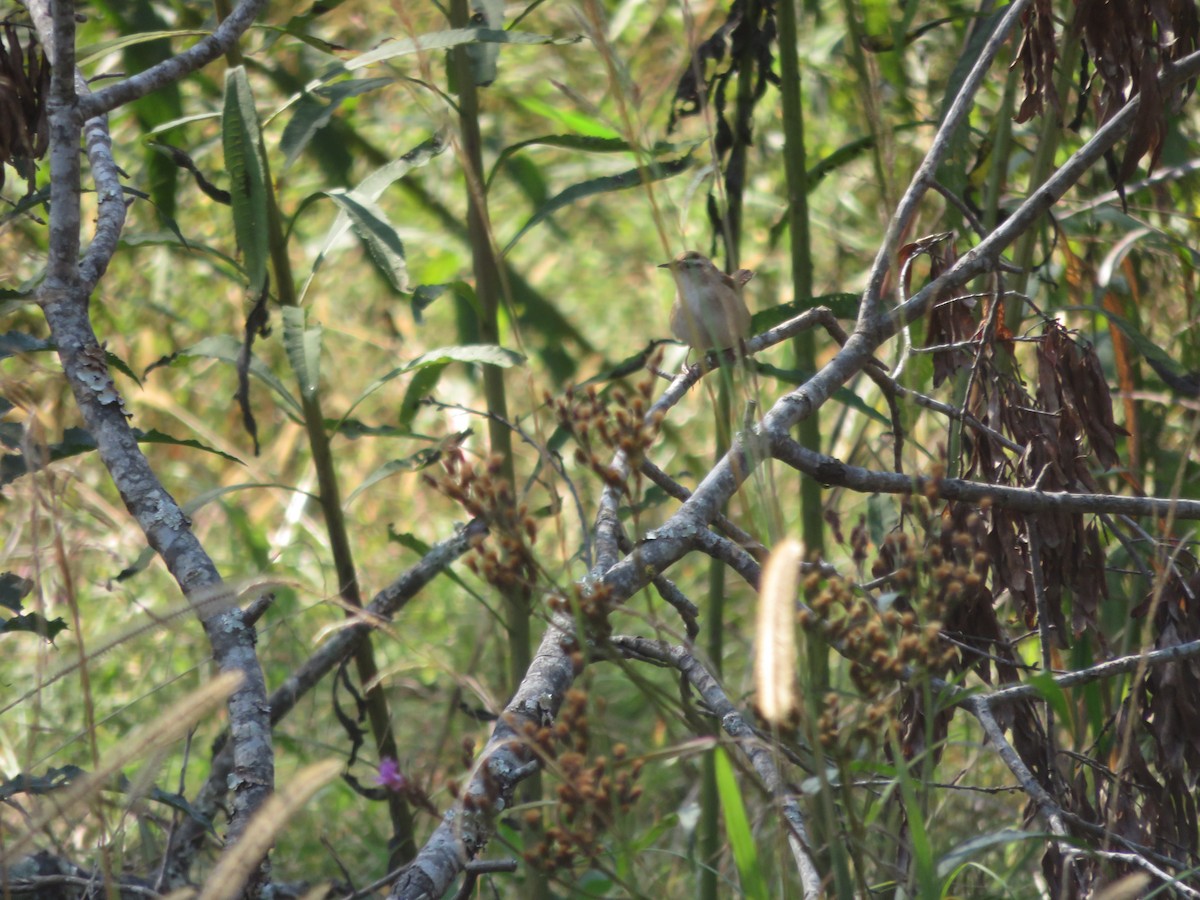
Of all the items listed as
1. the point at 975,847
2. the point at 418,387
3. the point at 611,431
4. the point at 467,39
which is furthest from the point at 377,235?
the point at 975,847

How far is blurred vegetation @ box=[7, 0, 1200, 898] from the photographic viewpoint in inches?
50.6

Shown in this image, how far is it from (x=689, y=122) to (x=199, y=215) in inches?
98.2

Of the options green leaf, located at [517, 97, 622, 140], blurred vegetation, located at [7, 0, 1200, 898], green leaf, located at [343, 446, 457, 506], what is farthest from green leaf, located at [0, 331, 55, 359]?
green leaf, located at [517, 97, 622, 140]

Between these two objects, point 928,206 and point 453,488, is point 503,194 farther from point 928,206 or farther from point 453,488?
point 453,488

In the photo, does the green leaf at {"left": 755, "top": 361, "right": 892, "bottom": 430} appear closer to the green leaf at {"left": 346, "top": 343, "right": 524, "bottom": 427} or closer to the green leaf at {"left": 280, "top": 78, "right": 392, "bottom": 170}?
the green leaf at {"left": 346, "top": 343, "right": 524, "bottom": 427}

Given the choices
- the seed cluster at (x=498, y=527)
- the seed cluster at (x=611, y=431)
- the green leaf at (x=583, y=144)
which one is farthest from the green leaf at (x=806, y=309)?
the seed cluster at (x=498, y=527)

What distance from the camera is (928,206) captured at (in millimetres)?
3377

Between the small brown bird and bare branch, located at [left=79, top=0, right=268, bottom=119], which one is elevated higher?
bare branch, located at [left=79, top=0, right=268, bottom=119]

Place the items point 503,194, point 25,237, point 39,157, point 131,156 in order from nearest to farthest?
point 39,157, point 25,237, point 131,156, point 503,194

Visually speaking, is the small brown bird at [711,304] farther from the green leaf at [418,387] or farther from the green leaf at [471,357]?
the green leaf at [418,387]

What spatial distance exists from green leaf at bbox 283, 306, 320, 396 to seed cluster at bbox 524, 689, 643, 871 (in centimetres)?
95

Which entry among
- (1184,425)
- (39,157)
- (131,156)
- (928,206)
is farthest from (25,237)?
(1184,425)

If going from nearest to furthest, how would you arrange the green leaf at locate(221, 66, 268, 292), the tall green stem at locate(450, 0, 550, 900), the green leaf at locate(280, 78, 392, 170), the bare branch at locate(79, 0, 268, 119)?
the bare branch at locate(79, 0, 268, 119), the green leaf at locate(221, 66, 268, 292), the green leaf at locate(280, 78, 392, 170), the tall green stem at locate(450, 0, 550, 900)

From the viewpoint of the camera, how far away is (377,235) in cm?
183
